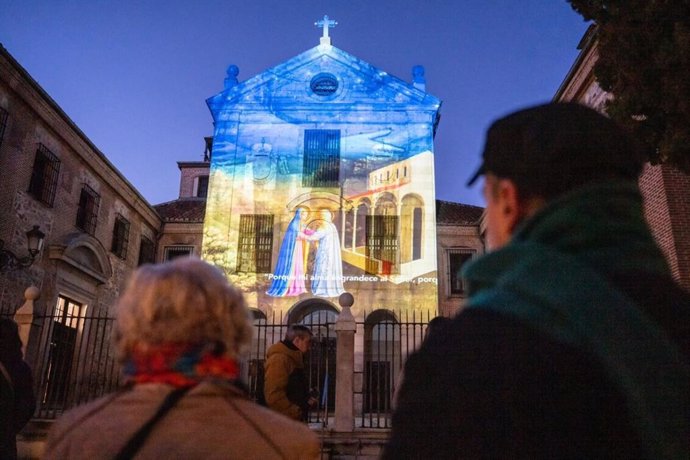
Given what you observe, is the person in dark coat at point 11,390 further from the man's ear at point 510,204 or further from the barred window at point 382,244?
the barred window at point 382,244

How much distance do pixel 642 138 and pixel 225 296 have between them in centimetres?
722

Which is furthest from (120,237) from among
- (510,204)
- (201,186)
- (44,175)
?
(510,204)

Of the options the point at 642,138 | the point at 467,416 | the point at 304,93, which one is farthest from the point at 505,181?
the point at 304,93

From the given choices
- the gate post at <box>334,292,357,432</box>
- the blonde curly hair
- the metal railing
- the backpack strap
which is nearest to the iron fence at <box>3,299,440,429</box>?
the metal railing

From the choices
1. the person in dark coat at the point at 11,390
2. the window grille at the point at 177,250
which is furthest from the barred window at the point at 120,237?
the person in dark coat at the point at 11,390

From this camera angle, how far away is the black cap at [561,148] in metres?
1.13

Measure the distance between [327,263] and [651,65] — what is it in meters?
13.4

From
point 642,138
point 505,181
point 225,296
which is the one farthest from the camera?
point 642,138

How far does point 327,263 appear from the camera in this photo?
18.8 meters

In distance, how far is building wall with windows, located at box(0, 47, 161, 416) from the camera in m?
12.9

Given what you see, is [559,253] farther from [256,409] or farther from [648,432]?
[256,409]

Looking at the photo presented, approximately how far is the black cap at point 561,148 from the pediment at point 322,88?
20.1m

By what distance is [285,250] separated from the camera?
19031 mm

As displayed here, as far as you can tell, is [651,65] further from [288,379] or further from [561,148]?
[561,148]
